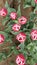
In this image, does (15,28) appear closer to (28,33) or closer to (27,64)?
(28,33)

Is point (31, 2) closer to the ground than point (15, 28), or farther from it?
farther from it

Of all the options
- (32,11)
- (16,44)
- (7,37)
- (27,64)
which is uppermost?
(32,11)

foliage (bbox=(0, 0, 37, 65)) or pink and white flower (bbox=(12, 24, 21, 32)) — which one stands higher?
pink and white flower (bbox=(12, 24, 21, 32))

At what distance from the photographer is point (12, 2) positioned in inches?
65.6

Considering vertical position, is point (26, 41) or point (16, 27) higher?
point (16, 27)

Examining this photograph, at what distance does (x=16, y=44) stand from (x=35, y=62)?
9.1 inches

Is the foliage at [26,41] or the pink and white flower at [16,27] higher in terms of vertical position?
the pink and white flower at [16,27]

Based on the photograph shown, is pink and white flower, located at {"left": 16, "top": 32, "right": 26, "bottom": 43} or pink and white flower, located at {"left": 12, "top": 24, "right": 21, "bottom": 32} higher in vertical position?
pink and white flower, located at {"left": 12, "top": 24, "right": 21, "bottom": 32}

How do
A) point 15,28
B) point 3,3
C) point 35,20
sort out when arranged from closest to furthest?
point 15,28, point 35,20, point 3,3

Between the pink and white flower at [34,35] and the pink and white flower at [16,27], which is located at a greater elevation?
the pink and white flower at [16,27]

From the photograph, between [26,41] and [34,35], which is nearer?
[34,35]

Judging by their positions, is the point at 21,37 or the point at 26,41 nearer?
the point at 21,37

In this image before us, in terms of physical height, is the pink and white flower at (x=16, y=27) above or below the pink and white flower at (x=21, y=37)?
above

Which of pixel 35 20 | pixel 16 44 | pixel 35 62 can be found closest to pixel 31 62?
pixel 35 62
